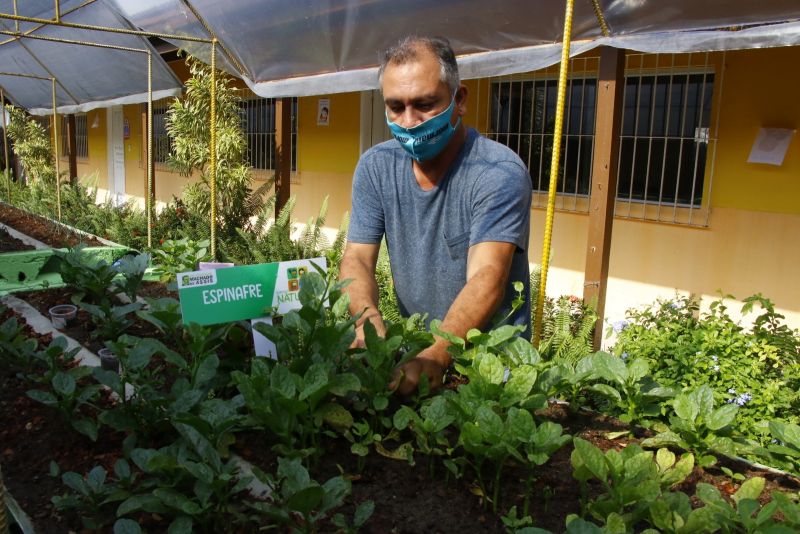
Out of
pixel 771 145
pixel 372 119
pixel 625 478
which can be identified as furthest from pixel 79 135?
pixel 625 478

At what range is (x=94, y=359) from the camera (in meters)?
2.71

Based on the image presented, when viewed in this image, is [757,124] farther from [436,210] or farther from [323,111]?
[323,111]

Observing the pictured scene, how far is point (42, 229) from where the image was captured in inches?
381

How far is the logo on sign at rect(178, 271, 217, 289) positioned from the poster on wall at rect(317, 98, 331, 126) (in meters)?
7.53

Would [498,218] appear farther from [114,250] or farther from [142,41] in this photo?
[142,41]

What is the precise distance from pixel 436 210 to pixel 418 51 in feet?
1.74

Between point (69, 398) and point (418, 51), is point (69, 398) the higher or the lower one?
the lower one

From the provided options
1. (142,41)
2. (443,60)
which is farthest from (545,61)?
(142,41)

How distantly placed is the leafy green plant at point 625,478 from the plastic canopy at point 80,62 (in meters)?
7.63

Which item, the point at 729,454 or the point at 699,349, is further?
the point at 699,349

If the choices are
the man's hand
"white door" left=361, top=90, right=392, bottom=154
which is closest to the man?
the man's hand

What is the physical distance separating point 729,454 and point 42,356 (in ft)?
6.51

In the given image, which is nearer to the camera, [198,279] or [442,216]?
[198,279]

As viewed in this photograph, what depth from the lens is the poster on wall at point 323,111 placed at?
9.16 m
